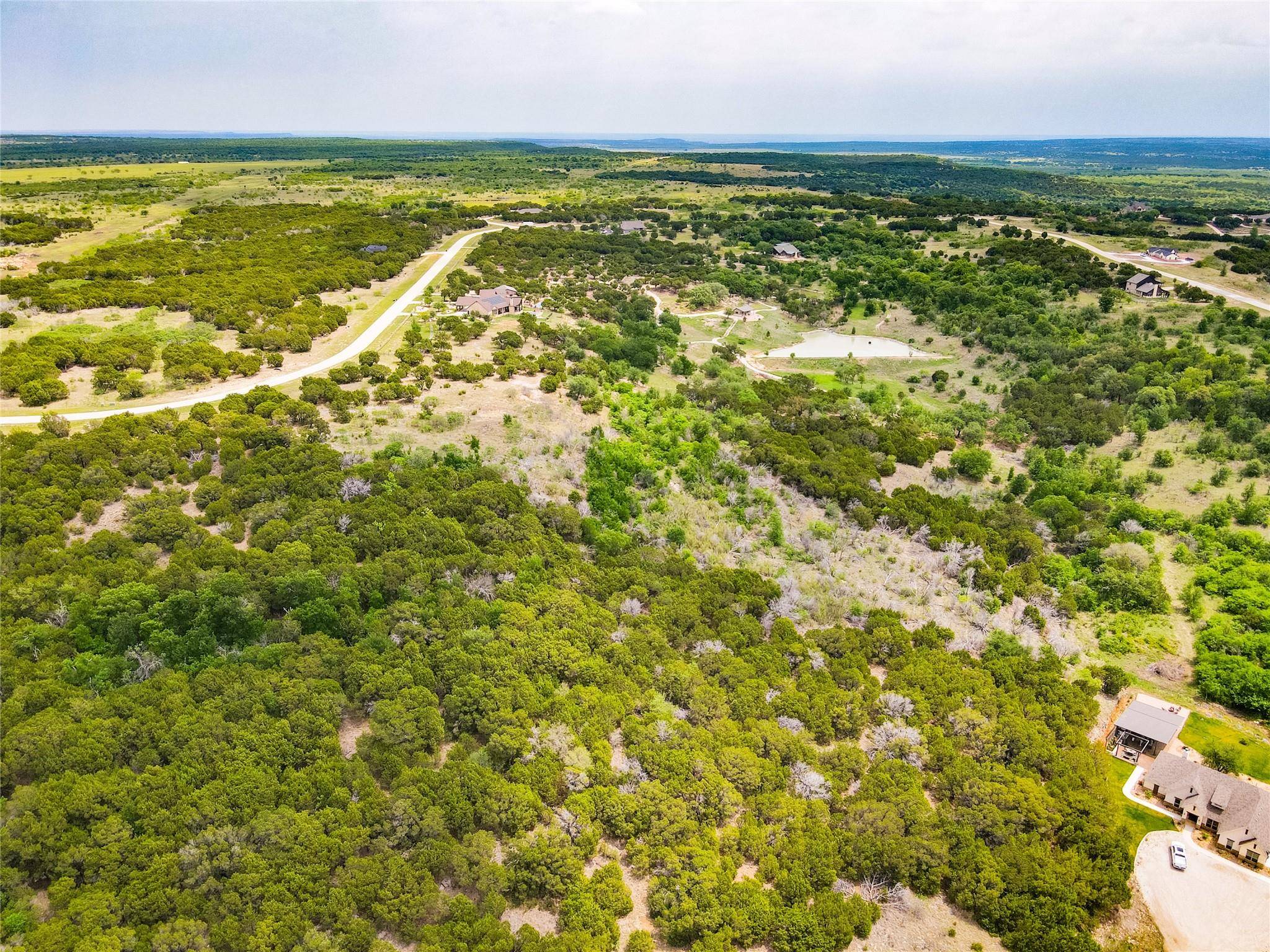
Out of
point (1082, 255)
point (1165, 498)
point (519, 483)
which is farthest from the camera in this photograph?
point (1082, 255)

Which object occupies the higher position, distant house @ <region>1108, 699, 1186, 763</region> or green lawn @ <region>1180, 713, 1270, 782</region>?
distant house @ <region>1108, 699, 1186, 763</region>

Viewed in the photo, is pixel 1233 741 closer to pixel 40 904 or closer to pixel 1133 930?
pixel 1133 930

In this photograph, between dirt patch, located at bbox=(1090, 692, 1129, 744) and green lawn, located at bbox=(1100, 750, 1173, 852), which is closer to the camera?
green lawn, located at bbox=(1100, 750, 1173, 852)

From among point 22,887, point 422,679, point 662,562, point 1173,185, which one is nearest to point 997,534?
point 662,562

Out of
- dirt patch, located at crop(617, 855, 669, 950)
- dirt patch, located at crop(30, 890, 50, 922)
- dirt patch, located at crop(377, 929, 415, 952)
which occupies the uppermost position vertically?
dirt patch, located at crop(30, 890, 50, 922)

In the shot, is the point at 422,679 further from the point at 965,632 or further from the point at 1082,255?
the point at 1082,255

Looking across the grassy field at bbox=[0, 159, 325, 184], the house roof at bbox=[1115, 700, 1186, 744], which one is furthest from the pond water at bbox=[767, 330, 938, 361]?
the grassy field at bbox=[0, 159, 325, 184]

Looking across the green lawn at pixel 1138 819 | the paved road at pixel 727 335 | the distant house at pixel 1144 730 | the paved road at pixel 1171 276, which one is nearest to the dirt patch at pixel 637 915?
the green lawn at pixel 1138 819

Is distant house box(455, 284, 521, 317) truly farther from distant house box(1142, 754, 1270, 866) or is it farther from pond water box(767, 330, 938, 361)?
distant house box(1142, 754, 1270, 866)
